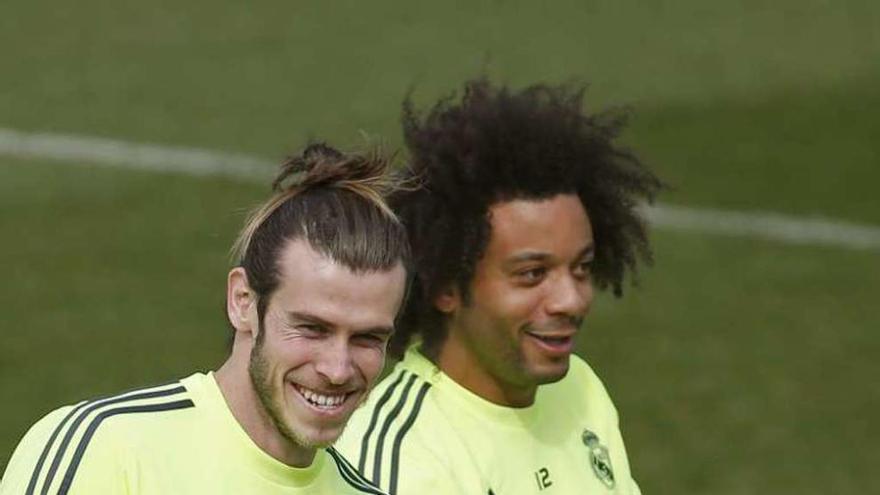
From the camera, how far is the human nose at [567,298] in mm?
7562

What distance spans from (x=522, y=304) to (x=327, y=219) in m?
1.70

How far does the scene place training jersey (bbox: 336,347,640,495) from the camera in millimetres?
7121

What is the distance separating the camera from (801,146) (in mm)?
17609

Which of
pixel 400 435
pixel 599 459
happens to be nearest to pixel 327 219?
pixel 400 435

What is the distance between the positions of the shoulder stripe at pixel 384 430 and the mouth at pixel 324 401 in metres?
1.13

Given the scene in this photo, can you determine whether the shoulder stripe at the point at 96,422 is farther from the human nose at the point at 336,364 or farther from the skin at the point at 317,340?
the human nose at the point at 336,364

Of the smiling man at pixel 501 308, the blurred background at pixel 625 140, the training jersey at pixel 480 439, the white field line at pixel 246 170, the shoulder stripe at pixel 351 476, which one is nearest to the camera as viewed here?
the shoulder stripe at pixel 351 476

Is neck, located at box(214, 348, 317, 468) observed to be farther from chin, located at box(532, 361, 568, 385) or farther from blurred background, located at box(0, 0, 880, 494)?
blurred background, located at box(0, 0, 880, 494)

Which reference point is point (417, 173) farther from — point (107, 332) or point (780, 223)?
point (780, 223)

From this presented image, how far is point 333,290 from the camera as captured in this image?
588 cm

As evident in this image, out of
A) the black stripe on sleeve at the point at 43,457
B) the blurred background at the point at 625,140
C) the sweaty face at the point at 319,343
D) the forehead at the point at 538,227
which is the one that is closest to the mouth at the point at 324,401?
the sweaty face at the point at 319,343

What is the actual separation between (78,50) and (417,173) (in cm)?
1195

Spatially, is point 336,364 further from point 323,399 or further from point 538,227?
point 538,227

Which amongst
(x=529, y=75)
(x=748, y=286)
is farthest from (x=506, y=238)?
(x=529, y=75)
